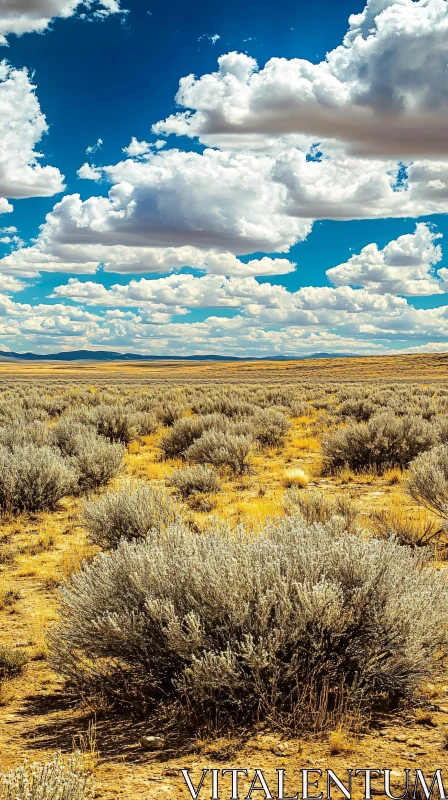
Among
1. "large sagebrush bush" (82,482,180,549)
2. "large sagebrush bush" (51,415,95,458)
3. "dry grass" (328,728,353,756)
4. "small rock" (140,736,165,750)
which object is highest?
"large sagebrush bush" (51,415,95,458)

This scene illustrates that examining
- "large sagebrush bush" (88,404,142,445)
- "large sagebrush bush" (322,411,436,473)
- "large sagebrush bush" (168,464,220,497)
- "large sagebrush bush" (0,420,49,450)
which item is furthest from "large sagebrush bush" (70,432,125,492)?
"large sagebrush bush" (88,404,142,445)

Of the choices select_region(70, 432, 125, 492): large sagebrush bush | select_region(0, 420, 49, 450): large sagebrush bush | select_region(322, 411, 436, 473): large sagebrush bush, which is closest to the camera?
select_region(70, 432, 125, 492): large sagebrush bush

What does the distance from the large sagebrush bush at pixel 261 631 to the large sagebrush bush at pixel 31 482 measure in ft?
18.9

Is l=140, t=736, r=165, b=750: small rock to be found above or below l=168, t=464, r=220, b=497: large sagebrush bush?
below

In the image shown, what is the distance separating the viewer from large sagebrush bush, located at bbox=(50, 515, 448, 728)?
366 cm

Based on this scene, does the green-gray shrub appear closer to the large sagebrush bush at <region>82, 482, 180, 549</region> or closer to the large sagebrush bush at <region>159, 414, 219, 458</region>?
the large sagebrush bush at <region>82, 482, 180, 549</region>

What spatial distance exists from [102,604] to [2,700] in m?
0.94

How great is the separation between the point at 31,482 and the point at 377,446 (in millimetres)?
7348

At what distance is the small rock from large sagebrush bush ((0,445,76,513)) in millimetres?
6643

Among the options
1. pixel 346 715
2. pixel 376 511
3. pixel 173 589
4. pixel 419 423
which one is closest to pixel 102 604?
pixel 173 589

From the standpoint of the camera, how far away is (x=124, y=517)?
7.50 meters

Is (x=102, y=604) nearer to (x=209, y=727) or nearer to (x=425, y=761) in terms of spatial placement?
(x=209, y=727)

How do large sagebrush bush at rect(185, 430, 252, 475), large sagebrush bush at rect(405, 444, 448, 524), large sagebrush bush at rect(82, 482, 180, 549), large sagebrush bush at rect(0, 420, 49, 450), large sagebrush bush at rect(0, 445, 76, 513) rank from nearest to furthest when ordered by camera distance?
large sagebrush bush at rect(82, 482, 180, 549) < large sagebrush bush at rect(405, 444, 448, 524) < large sagebrush bush at rect(0, 445, 76, 513) < large sagebrush bush at rect(0, 420, 49, 450) < large sagebrush bush at rect(185, 430, 252, 475)

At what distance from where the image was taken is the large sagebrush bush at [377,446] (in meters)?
13.2
